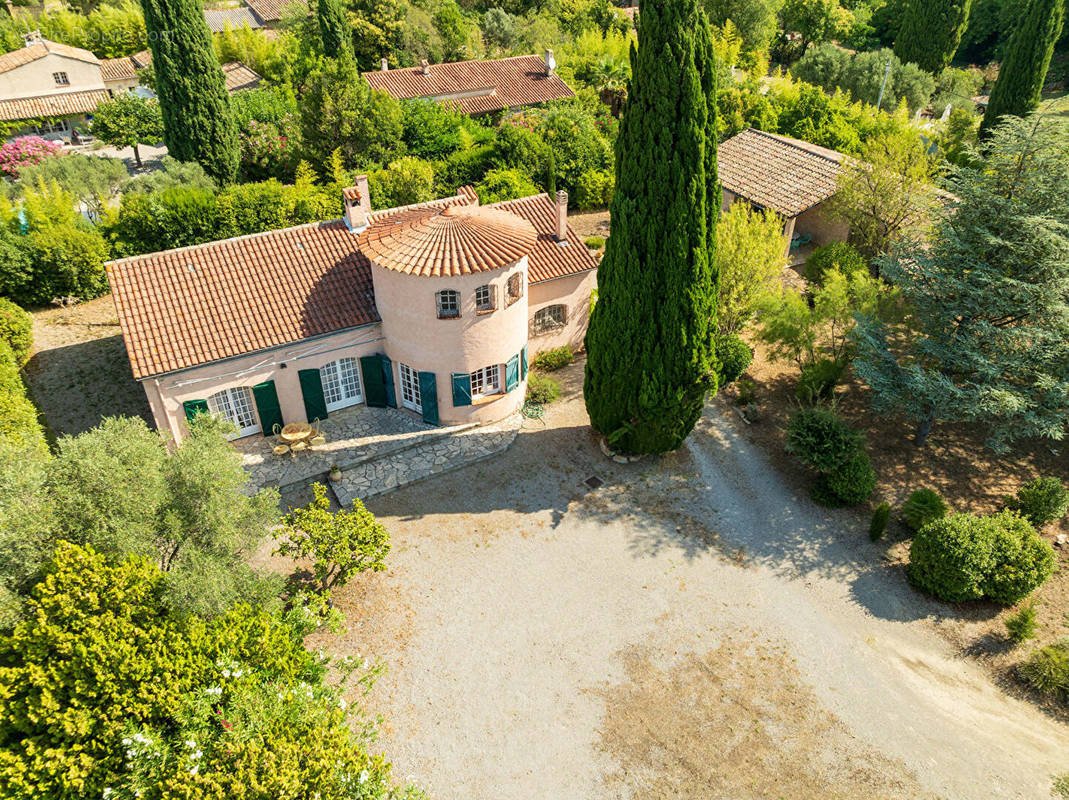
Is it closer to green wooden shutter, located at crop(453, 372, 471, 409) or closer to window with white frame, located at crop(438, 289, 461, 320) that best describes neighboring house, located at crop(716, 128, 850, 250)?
window with white frame, located at crop(438, 289, 461, 320)

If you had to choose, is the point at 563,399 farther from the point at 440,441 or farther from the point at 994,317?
the point at 994,317

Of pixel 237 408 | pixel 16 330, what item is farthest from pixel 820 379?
pixel 16 330

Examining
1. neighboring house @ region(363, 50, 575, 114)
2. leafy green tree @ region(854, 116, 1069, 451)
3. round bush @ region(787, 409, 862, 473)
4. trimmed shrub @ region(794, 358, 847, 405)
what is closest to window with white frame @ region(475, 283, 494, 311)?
round bush @ region(787, 409, 862, 473)

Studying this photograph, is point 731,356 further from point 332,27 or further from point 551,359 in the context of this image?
point 332,27

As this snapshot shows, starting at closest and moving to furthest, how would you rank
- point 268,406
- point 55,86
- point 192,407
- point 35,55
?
point 192,407, point 268,406, point 35,55, point 55,86

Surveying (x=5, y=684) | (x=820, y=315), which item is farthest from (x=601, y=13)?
(x=5, y=684)

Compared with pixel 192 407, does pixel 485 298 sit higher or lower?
higher

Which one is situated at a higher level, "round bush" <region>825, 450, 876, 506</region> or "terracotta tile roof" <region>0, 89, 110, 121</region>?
"terracotta tile roof" <region>0, 89, 110, 121</region>
